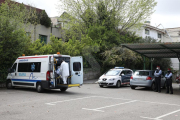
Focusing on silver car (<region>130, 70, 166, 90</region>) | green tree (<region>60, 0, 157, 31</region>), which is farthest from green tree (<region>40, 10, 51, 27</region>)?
silver car (<region>130, 70, 166, 90</region>)

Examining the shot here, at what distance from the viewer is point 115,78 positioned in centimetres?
1980

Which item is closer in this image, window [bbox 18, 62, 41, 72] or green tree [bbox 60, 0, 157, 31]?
window [bbox 18, 62, 41, 72]

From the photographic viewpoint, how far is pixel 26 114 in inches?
321

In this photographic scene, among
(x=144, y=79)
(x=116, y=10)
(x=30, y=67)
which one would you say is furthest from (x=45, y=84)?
(x=116, y=10)

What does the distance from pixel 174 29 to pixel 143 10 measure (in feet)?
80.0

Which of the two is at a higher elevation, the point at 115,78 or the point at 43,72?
the point at 43,72

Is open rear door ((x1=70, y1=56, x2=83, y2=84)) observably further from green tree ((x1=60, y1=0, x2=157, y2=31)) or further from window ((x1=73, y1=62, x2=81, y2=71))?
green tree ((x1=60, y1=0, x2=157, y2=31))

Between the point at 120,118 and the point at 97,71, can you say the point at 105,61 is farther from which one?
the point at 120,118

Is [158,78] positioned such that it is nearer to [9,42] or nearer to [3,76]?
[9,42]

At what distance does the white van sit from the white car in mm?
4894

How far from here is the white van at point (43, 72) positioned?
559 inches

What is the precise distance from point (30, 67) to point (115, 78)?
24.6ft

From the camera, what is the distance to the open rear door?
15.2 metres

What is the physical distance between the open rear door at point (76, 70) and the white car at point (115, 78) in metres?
4.89
